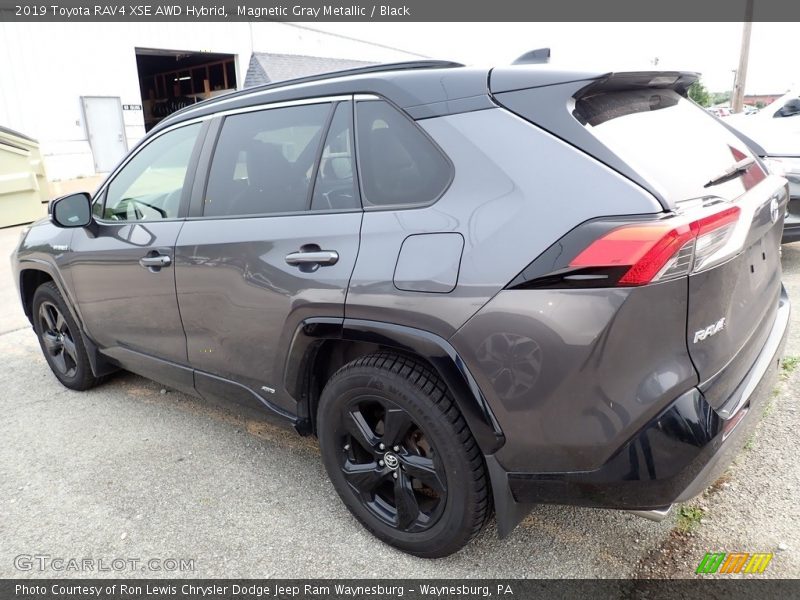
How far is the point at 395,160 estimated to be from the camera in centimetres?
217

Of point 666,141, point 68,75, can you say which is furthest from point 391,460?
point 68,75

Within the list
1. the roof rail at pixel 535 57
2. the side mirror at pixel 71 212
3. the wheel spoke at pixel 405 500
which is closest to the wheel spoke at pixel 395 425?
→ the wheel spoke at pixel 405 500

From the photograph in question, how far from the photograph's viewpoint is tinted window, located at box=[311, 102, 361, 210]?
230 centimetres

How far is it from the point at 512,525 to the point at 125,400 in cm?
287

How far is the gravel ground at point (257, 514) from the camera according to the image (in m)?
2.26

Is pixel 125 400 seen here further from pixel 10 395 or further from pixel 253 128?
pixel 253 128

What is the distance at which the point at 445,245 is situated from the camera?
1914mm

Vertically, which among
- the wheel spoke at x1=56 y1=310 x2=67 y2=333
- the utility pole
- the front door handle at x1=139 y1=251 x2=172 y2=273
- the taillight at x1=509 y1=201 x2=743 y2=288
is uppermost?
the utility pole

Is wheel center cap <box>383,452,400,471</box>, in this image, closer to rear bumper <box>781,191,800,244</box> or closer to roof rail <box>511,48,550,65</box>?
roof rail <box>511,48,550,65</box>

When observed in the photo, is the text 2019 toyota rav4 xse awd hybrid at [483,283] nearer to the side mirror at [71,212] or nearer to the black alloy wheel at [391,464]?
the black alloy wheel at [391,464]

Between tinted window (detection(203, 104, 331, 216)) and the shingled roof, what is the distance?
2193 cm

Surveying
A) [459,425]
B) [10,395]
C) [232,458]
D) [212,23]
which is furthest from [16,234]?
[212,23]

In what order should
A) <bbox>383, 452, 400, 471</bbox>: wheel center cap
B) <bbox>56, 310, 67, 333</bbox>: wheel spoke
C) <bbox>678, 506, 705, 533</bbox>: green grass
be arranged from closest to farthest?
1. <bbox>383, 452, 400, 471</bbox>: wheel center cap
2. <bbox>678, 506, 705, 533</bbox>: green grass
3. <bbox>56, 310, 67, 333</bbox>: wheel spoke

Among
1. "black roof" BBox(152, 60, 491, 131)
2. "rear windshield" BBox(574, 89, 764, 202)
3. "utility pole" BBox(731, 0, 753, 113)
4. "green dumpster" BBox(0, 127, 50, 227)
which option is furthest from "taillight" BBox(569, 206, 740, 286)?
"utility pole" BBox(731, 0, 753, 113)
